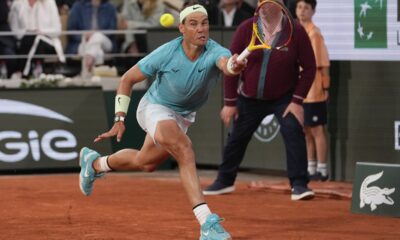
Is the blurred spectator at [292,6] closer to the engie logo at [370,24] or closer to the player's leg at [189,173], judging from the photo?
the engie logo at [370,24]

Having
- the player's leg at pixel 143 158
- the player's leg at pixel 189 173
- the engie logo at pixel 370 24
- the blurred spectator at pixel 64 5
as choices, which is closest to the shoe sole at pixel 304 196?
the engie logo at pixel 370 24

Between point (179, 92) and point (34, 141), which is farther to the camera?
point (34, 141)

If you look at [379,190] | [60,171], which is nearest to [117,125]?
[379,190]

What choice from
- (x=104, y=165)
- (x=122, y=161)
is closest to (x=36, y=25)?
(x=104, y=165)

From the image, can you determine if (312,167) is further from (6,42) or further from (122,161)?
(6,42)

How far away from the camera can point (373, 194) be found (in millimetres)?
10219

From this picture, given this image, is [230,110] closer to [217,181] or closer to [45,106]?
[217,181]

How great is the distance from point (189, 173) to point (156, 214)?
190cm

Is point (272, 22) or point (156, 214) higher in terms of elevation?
point (272, 22)

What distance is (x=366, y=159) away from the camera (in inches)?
507

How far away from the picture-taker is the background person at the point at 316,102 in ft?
41.6

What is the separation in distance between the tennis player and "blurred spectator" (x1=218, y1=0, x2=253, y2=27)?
5571mm

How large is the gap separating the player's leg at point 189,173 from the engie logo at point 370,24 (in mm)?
4420

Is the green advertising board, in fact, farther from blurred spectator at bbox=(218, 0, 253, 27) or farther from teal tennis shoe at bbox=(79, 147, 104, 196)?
blurred spectator at bbox=(218, 0, 253, 27)
